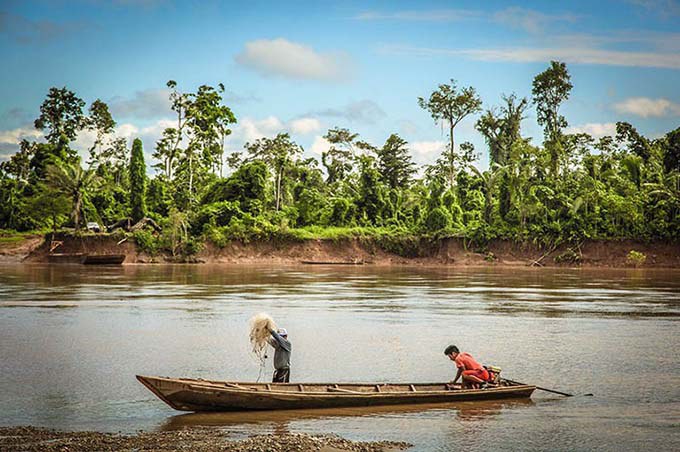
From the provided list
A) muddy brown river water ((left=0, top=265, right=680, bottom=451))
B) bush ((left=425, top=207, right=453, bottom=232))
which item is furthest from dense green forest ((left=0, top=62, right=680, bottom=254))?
muddy brown river water ((left=0, top=265, right=680, bottom=451))

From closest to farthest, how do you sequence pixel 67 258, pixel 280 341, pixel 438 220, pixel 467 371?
pixel 280 341 < pixel 467 371 < pixel 67 258 < pixel 438 220

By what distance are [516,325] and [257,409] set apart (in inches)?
573

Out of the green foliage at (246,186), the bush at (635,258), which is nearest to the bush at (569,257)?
the bush at (635,258)

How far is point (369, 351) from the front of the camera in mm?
20500

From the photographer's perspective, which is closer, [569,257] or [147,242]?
[569,257]

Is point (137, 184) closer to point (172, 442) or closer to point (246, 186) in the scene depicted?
point (246, 186)

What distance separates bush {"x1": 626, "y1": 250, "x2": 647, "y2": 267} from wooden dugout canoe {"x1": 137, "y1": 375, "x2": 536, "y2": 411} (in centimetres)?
5204

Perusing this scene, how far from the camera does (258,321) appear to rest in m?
13.4

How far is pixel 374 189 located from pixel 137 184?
21153 mm

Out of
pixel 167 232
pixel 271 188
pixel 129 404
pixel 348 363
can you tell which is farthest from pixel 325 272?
pixel 129 404

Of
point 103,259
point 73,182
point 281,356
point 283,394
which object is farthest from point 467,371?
point 73,182

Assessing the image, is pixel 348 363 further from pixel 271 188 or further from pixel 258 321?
pixel 271 188

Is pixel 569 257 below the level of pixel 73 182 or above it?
below

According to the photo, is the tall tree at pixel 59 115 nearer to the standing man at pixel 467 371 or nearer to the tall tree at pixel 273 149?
the tall tree at pixel 273 149
